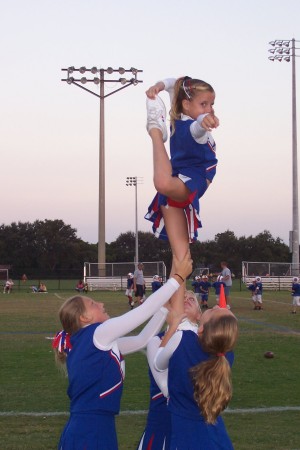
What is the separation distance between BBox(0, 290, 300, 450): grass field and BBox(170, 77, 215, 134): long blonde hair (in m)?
3.73

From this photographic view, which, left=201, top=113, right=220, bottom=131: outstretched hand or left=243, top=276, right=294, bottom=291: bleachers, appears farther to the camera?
left=243, top=276, right=294, bottom=291: bleachers

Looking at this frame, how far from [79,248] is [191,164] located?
71.1m

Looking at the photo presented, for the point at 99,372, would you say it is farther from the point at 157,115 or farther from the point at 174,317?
the point at 157,115

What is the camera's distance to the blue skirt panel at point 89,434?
3738 millimetres

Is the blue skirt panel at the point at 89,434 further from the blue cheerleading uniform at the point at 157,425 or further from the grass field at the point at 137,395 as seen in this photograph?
the grass field at the point at 137,395

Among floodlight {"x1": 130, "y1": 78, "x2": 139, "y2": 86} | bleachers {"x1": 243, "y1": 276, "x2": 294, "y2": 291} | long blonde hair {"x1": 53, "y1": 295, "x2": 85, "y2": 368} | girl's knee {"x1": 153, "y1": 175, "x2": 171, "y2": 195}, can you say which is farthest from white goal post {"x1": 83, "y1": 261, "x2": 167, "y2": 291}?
girl's knee {"x1": 153, "y1": 175, "x2": 171, "y2": 195}

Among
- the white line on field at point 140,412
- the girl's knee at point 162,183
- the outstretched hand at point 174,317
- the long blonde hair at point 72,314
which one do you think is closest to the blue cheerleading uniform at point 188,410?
the outstretched hand at point 174,317

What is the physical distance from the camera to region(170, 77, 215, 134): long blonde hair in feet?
12.1

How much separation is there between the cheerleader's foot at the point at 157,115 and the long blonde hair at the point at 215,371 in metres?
0.90

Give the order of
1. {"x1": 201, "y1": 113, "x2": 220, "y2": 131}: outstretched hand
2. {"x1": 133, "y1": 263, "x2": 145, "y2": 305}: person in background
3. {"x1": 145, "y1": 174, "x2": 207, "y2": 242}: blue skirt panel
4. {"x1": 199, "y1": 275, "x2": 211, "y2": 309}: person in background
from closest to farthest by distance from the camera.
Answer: {"x1": 201, "y1": 113, "x2": 220, "y2": 131}: outstretched hand → {"x1": 145, "y1": 174, "x2": 207, "y2": 242}: blue skirt panel → {"x1": 199, "y1": 275, "x2": 211, "y2": 309}: person in background → {"x1": 133, "y1": 263, "x2": 145, "y2": 305}: person in background

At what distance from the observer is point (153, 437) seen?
163 inches

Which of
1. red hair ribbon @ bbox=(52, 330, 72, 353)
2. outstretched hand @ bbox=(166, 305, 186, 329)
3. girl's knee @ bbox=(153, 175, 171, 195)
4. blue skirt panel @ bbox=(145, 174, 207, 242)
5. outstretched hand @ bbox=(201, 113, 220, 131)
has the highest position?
outstretched hand @ bbox=(201, 113, 220, 131)

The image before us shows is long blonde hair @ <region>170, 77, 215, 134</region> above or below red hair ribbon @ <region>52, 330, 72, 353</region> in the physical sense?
above

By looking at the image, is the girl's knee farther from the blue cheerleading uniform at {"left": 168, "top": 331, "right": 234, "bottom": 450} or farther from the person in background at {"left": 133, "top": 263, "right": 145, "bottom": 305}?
the person in background at {"left": 133, "top": 263, "right": 145, "bottom": 305}
